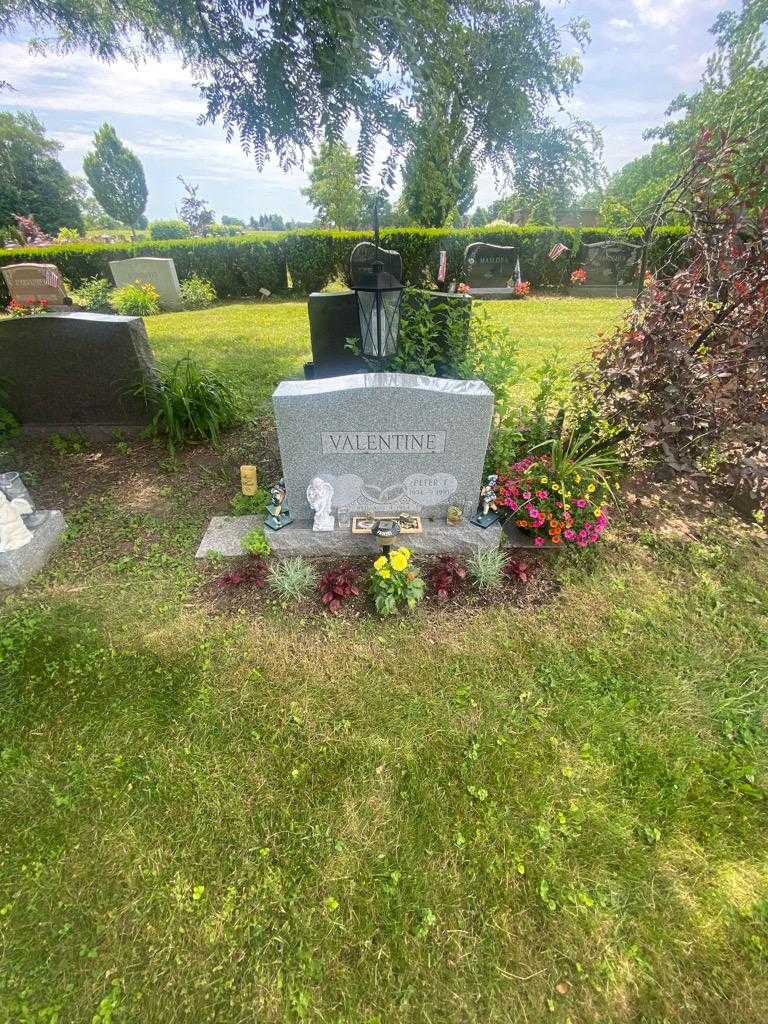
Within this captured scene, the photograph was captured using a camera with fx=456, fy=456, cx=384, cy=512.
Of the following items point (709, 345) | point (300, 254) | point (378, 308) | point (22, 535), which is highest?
point (300, 254)

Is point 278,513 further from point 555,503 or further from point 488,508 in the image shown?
point 555,503

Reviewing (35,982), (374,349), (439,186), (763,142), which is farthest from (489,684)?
(763,142)

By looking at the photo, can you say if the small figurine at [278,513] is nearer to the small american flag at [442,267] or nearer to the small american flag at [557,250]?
the small american flag at [442,267]

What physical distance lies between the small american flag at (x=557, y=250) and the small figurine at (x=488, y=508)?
42.4ft

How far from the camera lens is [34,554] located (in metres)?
3.35

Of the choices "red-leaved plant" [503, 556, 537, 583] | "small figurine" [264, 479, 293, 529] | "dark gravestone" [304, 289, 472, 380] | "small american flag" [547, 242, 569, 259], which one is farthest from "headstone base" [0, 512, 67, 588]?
"small american flag" [547, 242, 569, 259]

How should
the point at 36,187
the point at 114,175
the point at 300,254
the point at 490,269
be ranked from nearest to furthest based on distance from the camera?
the point at 300,254 → the point at 490,269 → the point at 36,187 → the point at 114,175

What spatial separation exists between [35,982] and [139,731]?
0.92m

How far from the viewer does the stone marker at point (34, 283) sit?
11891mm

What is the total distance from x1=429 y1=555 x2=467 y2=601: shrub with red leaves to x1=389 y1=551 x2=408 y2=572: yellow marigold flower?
1.38 feet

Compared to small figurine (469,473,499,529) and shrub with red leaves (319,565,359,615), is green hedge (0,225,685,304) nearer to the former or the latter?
small figurine (469,473,499,529)

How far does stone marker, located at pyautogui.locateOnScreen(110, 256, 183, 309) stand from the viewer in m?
12.1

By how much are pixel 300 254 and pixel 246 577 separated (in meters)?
13.8

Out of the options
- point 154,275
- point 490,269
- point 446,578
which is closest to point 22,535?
point 446,578
